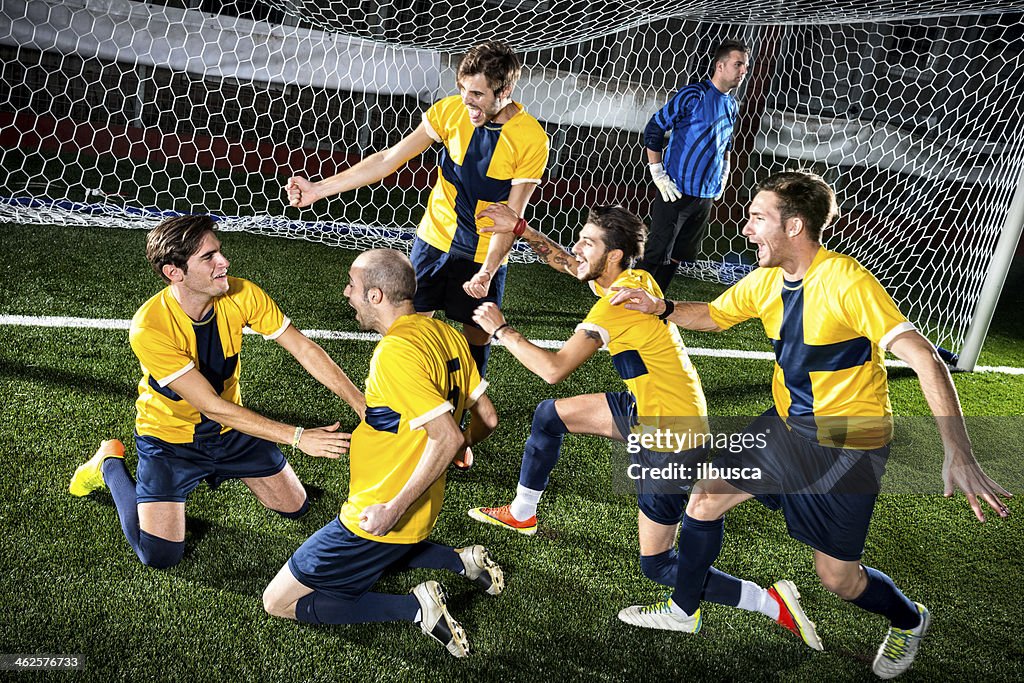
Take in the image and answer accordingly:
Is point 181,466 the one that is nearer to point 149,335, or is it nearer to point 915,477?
point 149,335

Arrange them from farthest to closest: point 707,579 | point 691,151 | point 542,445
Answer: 1. point 691,151
2. point 542,445
3. point 707,579

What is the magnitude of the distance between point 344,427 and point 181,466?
4.09ft

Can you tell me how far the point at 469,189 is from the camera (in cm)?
394

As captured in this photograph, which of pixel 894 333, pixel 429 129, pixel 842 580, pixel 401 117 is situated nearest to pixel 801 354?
pixel 894 333

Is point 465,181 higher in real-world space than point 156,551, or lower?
higher

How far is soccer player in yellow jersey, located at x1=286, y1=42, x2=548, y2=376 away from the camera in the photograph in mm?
3758

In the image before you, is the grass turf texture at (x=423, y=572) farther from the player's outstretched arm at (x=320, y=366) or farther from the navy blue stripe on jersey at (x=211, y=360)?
the player's outstretched arm at (x=320, y=366)

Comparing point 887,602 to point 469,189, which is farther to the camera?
point 469,189

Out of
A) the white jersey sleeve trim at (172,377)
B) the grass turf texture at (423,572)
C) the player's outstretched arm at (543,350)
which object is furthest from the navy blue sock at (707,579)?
the white jersey sleeve trim at (172,377)

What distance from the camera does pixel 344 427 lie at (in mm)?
4113

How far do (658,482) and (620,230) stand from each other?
2.94 feet

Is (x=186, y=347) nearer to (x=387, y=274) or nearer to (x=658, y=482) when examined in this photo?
(x=387, y=274)

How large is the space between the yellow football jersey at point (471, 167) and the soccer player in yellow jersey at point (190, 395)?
3.91 ft

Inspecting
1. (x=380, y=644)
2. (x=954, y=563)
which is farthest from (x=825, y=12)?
(x=380, y=644)
